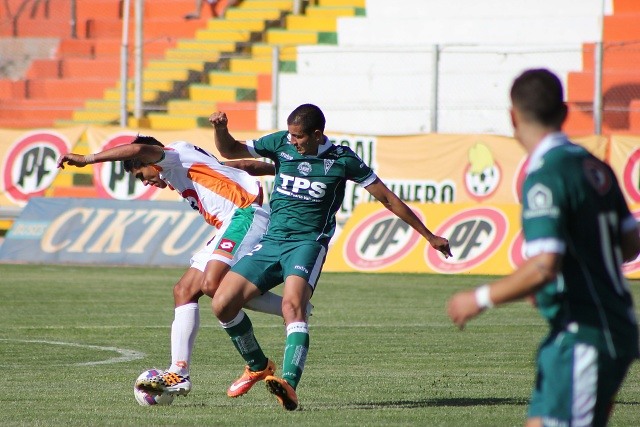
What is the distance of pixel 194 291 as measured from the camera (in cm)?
889

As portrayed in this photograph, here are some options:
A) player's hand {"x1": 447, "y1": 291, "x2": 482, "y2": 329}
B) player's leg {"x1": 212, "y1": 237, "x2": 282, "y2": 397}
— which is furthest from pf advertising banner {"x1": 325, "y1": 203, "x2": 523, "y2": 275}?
player's hand {"x1": 447, "y1": 291, "x2": 482, "y2": 329}

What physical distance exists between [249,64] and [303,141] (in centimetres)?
2054

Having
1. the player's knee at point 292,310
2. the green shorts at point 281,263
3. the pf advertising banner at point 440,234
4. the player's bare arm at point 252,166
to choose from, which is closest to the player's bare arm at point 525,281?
the player's knee at point 292,310

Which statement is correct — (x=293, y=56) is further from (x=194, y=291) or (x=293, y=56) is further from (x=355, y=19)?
(x=194, y=291)

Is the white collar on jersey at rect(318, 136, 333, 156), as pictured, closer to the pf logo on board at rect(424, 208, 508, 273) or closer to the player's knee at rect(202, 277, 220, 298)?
the player's knee at rect(202, 277, 220, 298)

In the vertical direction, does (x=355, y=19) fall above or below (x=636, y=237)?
above

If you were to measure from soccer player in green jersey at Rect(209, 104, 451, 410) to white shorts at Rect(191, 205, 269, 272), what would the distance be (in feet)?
0.84

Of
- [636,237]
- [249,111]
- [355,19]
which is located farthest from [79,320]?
[355,19]

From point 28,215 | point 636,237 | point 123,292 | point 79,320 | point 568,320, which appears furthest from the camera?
point 28,215

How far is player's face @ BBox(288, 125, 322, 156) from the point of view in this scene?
27.9 feet

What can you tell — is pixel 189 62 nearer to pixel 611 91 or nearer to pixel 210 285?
pixel 611 91

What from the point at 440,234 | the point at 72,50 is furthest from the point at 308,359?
the point at 72,50

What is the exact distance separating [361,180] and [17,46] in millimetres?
25177

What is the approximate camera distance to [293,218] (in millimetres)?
A: 8766
